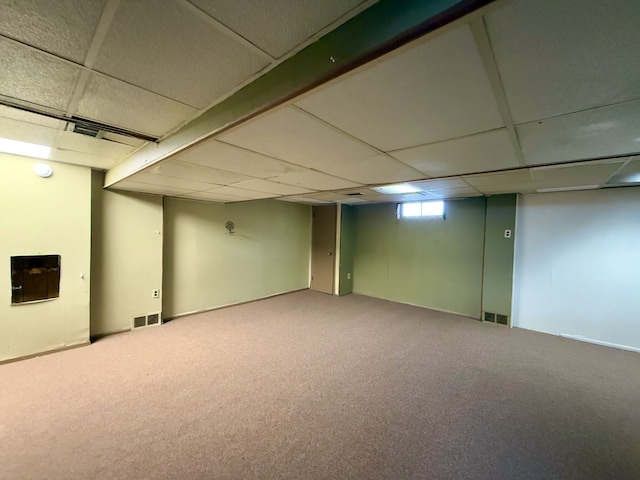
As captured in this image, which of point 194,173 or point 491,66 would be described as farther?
point 194,173

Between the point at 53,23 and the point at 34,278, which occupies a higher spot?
the point at 53,23

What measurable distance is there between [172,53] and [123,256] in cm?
344

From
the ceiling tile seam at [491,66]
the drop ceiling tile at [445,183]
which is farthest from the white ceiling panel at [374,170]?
the ceiling tile seam at [491,66]

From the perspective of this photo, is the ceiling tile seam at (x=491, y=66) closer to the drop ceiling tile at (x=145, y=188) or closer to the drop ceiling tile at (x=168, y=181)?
the drop ceiling tile at (x=168, y=181)

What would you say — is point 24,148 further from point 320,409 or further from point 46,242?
point 320,409

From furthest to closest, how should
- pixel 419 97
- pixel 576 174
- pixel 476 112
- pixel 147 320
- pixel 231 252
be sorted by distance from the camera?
pixel 231 252 → pixel 147 320 → pixel 576 174 → pixel 476 112 → pixel 419 97

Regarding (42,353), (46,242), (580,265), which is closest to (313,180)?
(46,242)

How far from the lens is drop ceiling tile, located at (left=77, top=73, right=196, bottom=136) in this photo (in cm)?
127

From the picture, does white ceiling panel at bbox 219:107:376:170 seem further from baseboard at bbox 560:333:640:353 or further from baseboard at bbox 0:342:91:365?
baseboard at bbox 560:333:640:353

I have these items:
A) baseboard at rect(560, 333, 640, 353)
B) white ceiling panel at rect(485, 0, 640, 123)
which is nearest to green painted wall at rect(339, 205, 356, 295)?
baseboard at rect(560, 333, 640, 353)

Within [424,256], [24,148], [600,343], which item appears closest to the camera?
[24,148]

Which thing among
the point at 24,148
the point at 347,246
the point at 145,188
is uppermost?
the point at 24,148

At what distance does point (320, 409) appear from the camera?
2.13 metres

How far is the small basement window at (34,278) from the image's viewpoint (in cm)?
270
